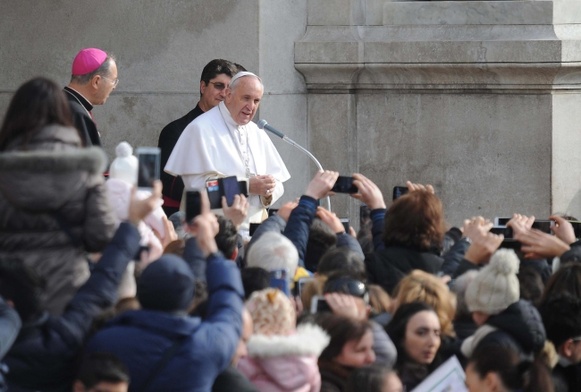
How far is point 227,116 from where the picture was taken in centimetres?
1005

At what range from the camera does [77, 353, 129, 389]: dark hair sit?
518 cm

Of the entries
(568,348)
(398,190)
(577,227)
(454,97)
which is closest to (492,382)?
(568,348)

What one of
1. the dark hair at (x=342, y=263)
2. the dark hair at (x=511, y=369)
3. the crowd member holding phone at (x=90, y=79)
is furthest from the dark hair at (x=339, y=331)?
the crowd member holding phone at (x=90, y=79)

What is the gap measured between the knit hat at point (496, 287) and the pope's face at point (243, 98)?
340 centimetres

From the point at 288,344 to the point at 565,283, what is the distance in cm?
141

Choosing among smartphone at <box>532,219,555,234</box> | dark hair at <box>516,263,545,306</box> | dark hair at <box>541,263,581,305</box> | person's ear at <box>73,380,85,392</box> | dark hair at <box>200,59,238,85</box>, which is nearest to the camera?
person's ear at <box>73,380,85,392</box>

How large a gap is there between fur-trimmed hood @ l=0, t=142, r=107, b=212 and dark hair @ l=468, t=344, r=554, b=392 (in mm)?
1519

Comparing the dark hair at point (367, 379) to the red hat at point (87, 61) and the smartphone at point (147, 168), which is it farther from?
the red hat at point (87, 61)

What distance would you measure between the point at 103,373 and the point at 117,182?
1.71 metres

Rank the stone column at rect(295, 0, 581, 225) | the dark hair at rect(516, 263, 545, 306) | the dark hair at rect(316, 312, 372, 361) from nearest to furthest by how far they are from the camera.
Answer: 1. the dark hair at rect(316, 312, 372, 361)
2. the dark hair at rect(516, 263, 545, 306)
3. the stone column at rect(295, 0, 581, 225)

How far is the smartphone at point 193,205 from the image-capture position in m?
6.26

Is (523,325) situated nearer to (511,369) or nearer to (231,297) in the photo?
(511,369)

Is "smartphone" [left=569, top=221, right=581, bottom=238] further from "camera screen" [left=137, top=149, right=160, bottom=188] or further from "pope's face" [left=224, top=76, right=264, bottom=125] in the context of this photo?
"camera screen" [left=137, top=149, right=160, bottom=188]

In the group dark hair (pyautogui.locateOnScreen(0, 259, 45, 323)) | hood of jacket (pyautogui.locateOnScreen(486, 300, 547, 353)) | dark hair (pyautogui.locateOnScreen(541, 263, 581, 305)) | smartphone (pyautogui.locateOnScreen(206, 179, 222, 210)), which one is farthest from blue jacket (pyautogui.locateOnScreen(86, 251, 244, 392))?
smartphone (pyautogui.locateOnScreen(206, 179, 222, 210))
